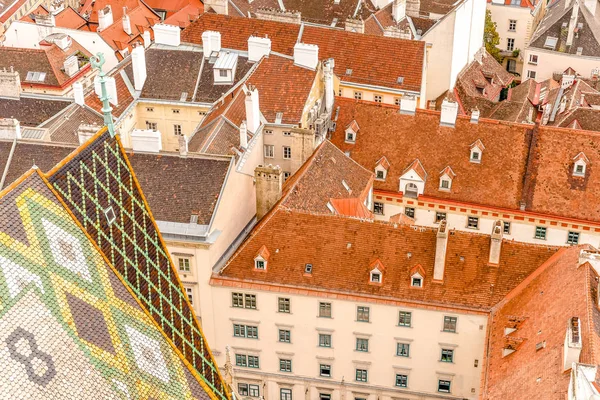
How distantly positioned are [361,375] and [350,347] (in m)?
2.22

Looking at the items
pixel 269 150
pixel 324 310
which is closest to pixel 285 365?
pixel 324 310

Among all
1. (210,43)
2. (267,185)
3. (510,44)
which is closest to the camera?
(267,185)

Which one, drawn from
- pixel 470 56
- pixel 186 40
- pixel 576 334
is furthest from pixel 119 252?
pixel 470 56

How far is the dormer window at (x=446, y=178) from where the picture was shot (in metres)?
60.5

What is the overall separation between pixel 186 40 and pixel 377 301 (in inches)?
1403

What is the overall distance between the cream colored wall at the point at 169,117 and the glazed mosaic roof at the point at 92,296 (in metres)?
35.2

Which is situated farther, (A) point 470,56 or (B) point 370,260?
(A) point 470,56

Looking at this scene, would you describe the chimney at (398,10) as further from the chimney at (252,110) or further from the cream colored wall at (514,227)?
the chimney at (252,110)

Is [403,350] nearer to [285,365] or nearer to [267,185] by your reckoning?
[285,365]

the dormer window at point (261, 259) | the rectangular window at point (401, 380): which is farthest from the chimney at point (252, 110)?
the rectangular window at point (401, 380)

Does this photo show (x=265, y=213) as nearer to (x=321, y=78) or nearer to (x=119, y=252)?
(x=321, y=78)

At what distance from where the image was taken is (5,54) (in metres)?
78.6

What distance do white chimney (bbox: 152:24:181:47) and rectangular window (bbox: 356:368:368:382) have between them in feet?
102

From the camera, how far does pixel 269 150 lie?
6072cm
